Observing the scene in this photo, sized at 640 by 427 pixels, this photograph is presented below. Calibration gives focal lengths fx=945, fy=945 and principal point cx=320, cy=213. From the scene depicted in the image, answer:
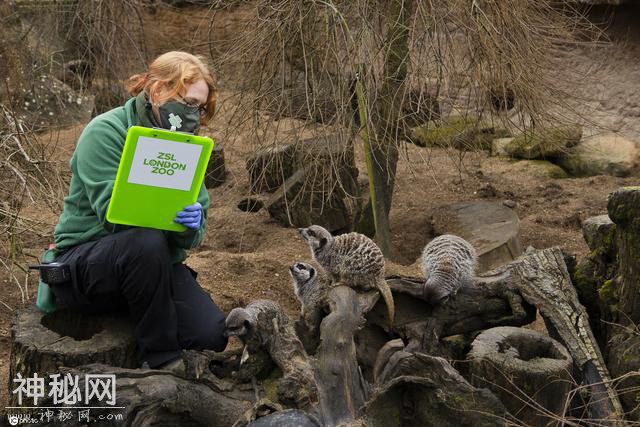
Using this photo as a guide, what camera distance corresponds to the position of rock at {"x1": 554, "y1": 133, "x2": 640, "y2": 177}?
23.2ft

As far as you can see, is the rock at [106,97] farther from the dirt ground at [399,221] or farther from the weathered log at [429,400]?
the weathered log at [429,400]

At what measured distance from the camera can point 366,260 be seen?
378 cm

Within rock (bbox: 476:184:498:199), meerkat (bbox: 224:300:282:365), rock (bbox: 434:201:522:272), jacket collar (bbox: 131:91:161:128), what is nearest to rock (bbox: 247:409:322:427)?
meerkat (bbox: 224:300:282:365)

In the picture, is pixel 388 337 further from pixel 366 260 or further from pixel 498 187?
pixel 498 187

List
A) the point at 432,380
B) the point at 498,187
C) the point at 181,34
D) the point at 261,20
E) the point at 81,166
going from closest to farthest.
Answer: the point at 432,380, the point at 81,166, the point at 261,20, the point at 498,187, the point at 181,34

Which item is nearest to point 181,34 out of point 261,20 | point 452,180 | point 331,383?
point 452,180

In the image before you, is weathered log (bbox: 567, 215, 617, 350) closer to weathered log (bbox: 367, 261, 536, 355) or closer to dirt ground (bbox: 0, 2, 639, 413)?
weathered log (bbox: 367, 261, 536, 355)

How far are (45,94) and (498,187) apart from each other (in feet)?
12.3

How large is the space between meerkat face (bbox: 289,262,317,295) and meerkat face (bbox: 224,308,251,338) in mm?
478

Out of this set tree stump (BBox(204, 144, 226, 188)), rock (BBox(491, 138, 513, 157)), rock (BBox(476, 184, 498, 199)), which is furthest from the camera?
rock (BBox(491, 138, 513, 157))

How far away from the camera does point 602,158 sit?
7.14 m

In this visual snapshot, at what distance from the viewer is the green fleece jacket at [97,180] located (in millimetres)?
3261

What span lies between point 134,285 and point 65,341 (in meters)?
0.31

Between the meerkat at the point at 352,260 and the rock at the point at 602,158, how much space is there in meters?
3.56
